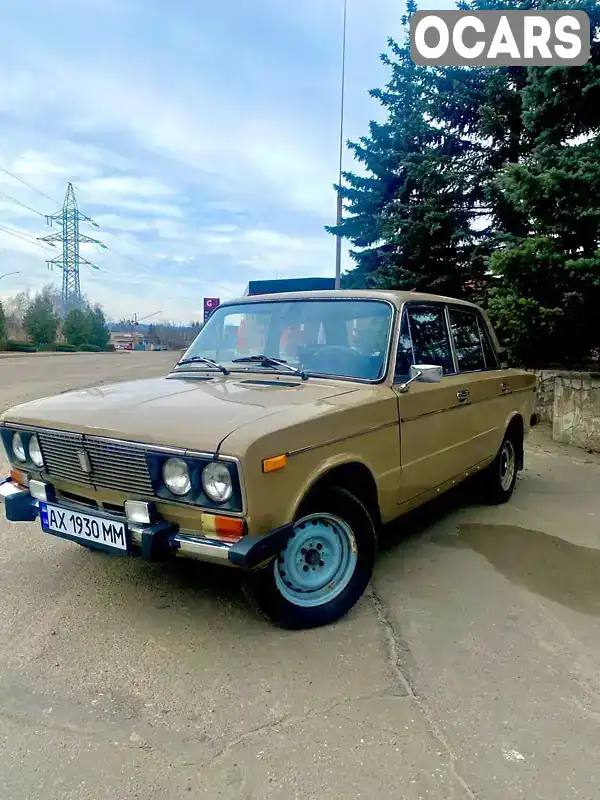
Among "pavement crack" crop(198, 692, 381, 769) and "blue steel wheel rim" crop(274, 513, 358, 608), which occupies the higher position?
"blue steel wheel rim" crop(274, 513, 358, 608)

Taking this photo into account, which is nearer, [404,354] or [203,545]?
[203,545]

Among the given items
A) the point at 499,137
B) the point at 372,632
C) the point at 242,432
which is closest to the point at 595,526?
the point at 372,632

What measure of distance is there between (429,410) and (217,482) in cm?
186

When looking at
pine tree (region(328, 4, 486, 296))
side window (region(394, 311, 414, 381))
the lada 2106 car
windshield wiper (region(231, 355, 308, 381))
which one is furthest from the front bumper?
pine tree (region(328, 4, 486, 296))

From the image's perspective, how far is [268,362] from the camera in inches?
147

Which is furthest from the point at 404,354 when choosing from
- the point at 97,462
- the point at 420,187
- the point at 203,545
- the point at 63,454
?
the point at 420,187

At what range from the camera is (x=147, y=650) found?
276 cm

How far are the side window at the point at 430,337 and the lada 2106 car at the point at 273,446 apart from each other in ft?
0.06

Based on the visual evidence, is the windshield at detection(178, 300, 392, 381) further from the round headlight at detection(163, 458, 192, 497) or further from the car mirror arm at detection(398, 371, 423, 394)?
the round headlight at detection(163, 458, 192, 497)

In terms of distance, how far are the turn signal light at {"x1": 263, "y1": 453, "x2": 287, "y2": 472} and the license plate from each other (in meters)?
0.79

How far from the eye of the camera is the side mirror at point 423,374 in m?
3.49

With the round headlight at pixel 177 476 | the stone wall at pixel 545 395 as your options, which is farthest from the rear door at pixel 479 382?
the stone wall at pixel 545 395

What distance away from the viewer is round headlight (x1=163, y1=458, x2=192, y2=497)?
8.57 ft

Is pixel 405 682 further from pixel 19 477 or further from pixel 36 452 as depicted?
pixel 19 477
